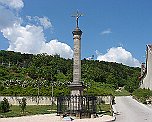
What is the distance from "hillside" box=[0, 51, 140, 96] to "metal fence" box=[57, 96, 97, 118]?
1964 cm

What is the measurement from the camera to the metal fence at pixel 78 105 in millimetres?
26422

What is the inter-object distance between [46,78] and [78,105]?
3873 centimetres

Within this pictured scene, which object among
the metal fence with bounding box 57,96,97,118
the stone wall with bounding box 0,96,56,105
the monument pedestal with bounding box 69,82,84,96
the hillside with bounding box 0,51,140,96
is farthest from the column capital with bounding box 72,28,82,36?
the hillside with bounding box 0,51,140,96

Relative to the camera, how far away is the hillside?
49906mm

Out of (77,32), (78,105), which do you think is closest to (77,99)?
(78,105)

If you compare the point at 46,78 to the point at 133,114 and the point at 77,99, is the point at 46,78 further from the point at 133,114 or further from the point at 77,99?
the point at 77,99

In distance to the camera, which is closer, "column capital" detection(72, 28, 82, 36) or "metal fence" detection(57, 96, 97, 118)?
"metal fence" detection(57, 96, 97, 118)

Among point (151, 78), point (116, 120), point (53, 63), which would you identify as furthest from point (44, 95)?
point (53, 63)

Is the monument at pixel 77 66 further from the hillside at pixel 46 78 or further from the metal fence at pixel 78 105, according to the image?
the hillside at pixel 46 78

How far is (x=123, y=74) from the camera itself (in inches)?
4008

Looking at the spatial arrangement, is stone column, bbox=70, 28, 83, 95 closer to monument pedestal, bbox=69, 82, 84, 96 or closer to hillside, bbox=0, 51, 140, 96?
monument pedestal, bbox=69, 82, 84, 96

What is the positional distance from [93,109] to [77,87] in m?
2.20

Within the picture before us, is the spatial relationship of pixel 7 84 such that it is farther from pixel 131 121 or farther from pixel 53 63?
pixel 131 121

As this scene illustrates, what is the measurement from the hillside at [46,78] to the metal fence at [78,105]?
19.6 metres
